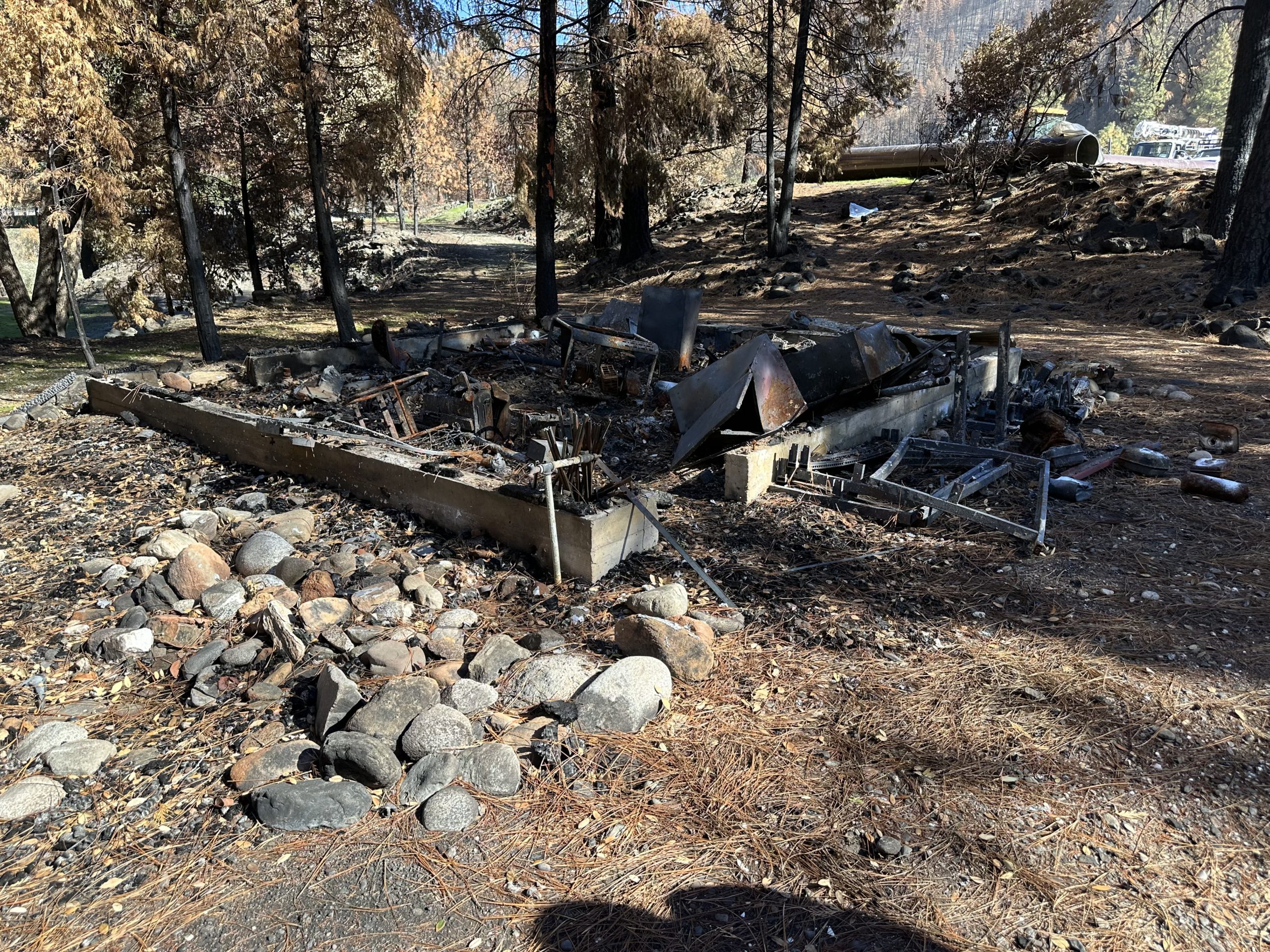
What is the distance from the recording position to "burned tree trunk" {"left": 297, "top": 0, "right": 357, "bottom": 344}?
929 centimetres

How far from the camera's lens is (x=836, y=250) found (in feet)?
59.3

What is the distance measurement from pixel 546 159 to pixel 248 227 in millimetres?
10675

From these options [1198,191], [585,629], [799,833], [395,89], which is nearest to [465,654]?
[585,629]

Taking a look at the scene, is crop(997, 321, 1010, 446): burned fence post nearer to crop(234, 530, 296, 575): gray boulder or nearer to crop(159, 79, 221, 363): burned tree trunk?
crop(234, 530, 296, 575): gray boulder

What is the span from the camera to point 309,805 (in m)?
2.89

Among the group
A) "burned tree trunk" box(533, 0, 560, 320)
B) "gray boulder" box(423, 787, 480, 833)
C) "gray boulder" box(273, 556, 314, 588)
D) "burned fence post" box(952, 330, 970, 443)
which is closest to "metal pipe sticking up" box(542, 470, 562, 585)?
"gray boulder" box(273, 556, 314, 588)

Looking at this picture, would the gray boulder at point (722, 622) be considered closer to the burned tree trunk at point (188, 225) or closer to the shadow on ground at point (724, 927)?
the shadow on ground at point (724, 927)

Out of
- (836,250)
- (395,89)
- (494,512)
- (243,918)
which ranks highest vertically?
(395,89)

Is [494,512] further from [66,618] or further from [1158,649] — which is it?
[1158,649]

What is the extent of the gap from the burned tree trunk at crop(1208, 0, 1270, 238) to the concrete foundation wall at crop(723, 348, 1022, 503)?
28.5ft

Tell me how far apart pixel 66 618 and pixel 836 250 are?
55.2 ft

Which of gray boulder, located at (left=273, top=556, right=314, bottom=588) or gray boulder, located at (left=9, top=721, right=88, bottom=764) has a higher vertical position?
gray boulder, located at (left=273, top=556, right=314, bottom=588)

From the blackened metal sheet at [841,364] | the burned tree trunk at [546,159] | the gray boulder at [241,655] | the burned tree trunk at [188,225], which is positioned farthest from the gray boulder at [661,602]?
the burned tree trunk at [188,225]

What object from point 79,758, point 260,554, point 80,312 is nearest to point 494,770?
point 79,758
